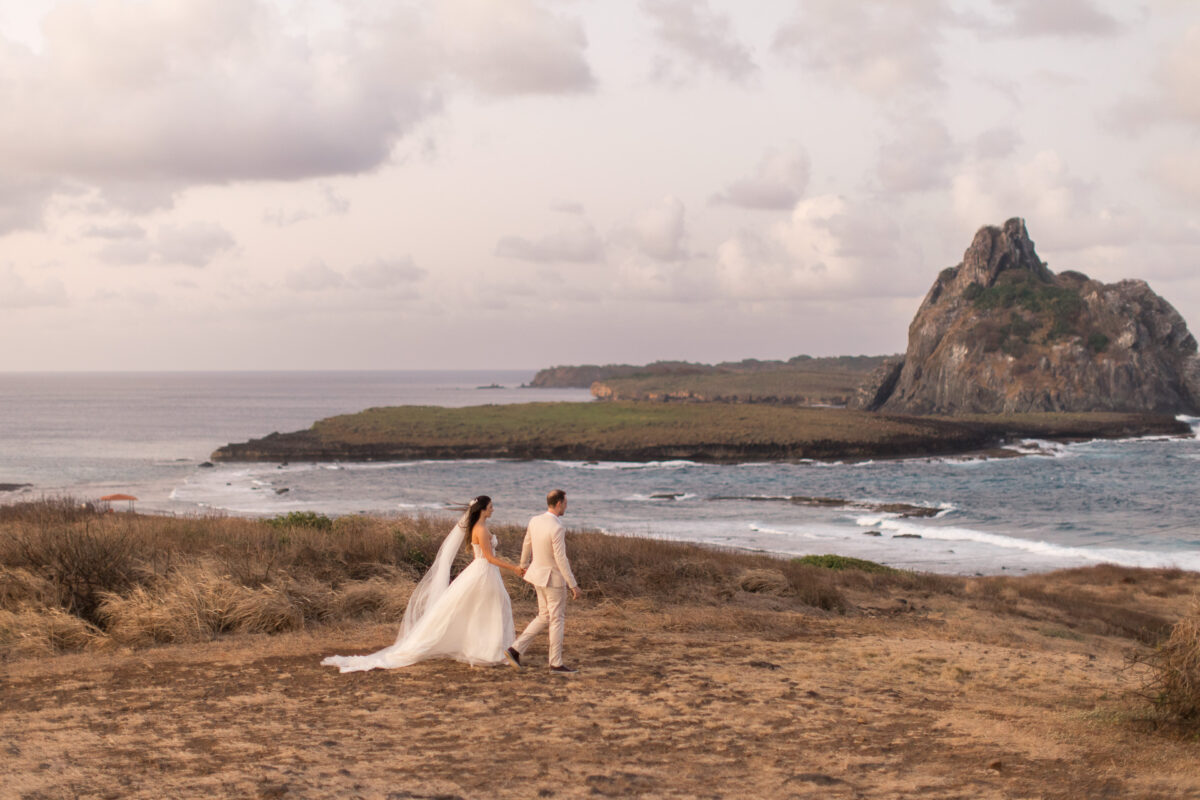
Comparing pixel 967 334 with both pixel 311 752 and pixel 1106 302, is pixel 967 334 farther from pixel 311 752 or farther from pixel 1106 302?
pixel 311 752

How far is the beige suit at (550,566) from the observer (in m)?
10.3

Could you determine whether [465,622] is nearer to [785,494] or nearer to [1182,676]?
[1182,676]

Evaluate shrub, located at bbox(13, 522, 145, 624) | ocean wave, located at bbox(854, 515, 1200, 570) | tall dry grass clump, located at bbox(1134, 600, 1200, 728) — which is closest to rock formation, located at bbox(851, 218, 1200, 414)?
ocean wave, located at bbox(854, 515, 1200, 570)

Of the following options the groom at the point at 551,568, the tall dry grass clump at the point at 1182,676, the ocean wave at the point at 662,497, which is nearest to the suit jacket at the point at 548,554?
the groom at the point at 551,568

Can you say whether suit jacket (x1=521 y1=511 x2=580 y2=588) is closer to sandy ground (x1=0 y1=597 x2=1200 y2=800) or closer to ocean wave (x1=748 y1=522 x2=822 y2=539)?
sandy ground (x1=0 y1=597 x2=1200 y2=800)

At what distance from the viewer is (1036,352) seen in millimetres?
127812

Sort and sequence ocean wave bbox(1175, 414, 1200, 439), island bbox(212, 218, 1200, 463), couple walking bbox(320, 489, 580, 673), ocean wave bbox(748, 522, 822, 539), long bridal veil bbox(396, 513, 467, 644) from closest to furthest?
couple walking bbox(320, 489, 580, 673)
long bridal veil bbox(396, 513, 467, 644)
ocean wave bbox(748, 522, 822, 539)
island bbox(212, 218, 1200, 463)
ocean wave bbox(1175, 414, 1200, 439)

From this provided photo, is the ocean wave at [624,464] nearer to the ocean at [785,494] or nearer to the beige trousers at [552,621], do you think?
the ocean at [785,494]

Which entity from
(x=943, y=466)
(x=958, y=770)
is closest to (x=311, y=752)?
(x=958, y=770)

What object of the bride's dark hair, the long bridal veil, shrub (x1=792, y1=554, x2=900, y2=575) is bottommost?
shrub (x1=792, y1=554, x2=900, y2=575)

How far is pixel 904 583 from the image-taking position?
70.8ft

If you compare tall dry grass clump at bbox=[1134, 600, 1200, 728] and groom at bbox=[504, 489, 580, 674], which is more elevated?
groom at bbox=[504, 489, 580, 674]

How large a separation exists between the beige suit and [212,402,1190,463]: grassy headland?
213ft

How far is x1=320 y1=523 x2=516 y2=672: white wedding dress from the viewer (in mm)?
10906
